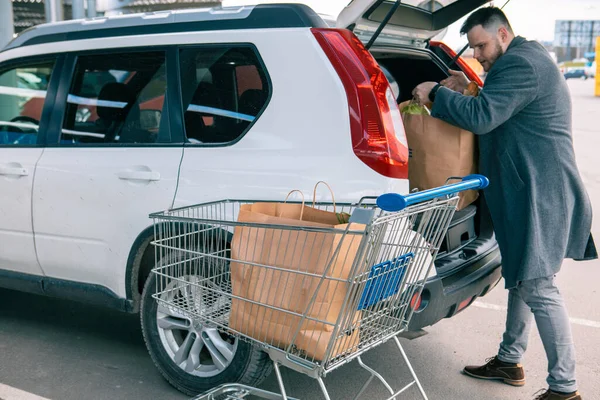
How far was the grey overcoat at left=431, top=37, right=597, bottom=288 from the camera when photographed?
11.1 feet

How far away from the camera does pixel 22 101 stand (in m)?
4.63

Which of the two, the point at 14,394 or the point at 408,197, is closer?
the point at 408,197

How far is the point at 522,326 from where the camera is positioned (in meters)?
3.81

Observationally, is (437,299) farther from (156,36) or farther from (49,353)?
(49,353)

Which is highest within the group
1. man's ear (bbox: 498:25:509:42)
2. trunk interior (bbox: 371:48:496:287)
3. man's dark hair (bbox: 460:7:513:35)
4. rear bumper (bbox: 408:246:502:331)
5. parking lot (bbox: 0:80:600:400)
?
man's dark hair (bbox: 460:7:513:35)

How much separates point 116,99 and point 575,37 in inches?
4879

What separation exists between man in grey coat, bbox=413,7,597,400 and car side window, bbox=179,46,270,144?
0.91 metres

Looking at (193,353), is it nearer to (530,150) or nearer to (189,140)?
(189,140)

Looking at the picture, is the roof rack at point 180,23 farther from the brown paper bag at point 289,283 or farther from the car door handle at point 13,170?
the brown paper bag at point 289,283

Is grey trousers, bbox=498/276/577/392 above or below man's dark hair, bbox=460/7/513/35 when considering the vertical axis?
below

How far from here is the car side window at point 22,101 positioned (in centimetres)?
415

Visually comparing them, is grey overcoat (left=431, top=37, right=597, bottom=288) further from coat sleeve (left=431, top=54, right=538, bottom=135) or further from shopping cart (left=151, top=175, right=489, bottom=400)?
shopping cart (left=151, top=175, right=489, bottom=400)

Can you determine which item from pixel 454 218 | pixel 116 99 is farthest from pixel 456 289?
pixel 116 99

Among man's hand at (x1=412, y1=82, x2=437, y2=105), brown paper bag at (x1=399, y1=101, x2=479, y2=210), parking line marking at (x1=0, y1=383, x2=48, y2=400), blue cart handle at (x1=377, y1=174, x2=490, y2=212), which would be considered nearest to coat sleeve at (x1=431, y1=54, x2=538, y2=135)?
brown paper bag at (x1=399, y1=101, x2=479, y2=210)
